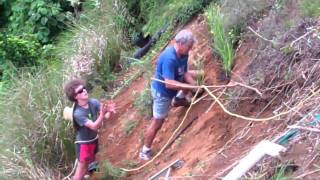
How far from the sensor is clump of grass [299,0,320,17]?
6023 mm

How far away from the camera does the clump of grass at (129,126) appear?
7.39 metres

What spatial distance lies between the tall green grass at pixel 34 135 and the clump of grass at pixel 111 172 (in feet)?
1.97

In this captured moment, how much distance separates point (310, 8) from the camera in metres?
6.08

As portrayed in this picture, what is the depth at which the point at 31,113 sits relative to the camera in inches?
288

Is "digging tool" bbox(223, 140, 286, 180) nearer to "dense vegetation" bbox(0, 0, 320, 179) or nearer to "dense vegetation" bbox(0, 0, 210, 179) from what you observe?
"dense vegetation" bbox(0, 0, 320, 179)

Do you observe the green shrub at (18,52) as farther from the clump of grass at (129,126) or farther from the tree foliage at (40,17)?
the clump of grass at (129,126)

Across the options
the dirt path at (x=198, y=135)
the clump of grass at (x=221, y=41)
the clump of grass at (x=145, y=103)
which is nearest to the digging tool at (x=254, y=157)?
the dirt path at (x=198, y=135)

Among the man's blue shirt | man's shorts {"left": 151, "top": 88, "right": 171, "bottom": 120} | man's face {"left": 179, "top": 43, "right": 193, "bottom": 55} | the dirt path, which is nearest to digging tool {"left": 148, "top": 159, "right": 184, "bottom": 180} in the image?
the dirt path

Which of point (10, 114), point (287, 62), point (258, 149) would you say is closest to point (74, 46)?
point (10, 114)

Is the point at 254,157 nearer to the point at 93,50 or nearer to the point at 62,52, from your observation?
the point at 93,50

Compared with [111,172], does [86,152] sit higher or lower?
higher

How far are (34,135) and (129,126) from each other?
105 centimetres

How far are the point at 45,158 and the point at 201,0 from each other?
2.81 m

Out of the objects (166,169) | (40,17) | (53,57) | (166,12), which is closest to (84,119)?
(166,169)
